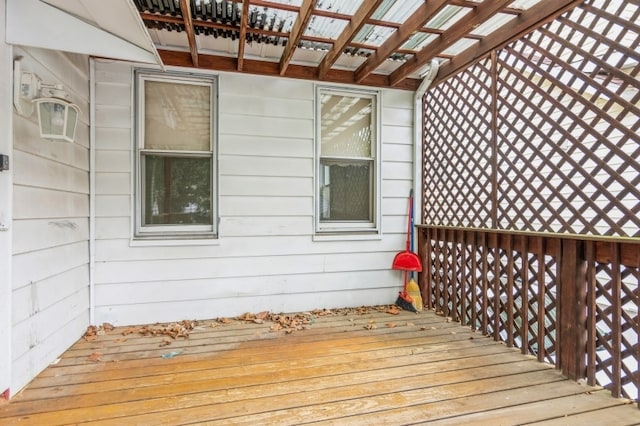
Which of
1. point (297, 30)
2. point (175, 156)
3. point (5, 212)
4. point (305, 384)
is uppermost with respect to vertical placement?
point (297, 30)

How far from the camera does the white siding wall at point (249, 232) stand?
310 centimetres

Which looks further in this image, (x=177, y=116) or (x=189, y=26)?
(x=177, y=116)

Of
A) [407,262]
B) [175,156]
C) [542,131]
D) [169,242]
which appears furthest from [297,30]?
[407,262]

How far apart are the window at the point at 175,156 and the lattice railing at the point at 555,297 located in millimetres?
2438

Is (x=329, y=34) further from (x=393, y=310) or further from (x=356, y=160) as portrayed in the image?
(x=393, y=310)

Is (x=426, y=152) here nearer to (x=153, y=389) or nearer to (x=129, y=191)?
(x=129, y=191)

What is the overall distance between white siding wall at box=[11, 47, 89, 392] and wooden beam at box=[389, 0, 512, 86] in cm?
288

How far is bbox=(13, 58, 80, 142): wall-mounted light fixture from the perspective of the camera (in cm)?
206

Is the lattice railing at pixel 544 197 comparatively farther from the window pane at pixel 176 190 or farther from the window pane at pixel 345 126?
the window pane at pixel 176 190

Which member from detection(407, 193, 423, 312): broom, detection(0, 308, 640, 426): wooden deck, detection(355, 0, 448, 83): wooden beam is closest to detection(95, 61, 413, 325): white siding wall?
detection(407, 193, 423, 312): broom

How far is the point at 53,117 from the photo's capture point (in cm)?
214

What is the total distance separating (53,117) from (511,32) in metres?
3.26

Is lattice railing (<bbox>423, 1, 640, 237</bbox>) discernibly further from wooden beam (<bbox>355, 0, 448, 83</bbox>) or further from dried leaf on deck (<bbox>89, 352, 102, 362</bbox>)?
dried leaf on deck (<bbox>89, 352, 102, 362</bbox>)

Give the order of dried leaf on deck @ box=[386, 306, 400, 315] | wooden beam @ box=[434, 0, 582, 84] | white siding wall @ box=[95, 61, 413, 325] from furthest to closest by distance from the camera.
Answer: dried leaf on deck @ box=[386, 306, 400, 315] → white siding wall @ box=[95, 61, 413, 325] → wooden beam @ box=[434, 0, 582, 84]
